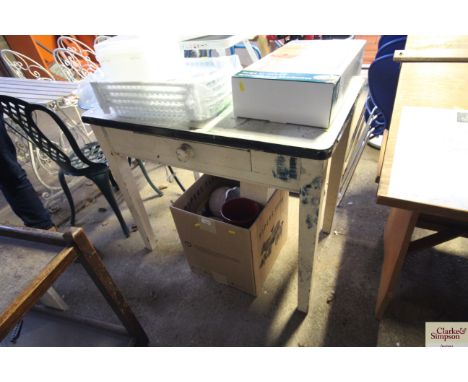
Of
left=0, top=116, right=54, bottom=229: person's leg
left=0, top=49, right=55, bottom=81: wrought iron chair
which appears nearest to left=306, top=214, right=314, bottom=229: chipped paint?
left=0, top=116, right=54, bottom=229: person's leg

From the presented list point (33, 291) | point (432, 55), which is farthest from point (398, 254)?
point (33, 291)

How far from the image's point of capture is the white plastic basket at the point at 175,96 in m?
0.75

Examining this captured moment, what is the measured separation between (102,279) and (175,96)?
0.54m

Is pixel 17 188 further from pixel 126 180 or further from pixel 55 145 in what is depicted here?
pixel 126 180

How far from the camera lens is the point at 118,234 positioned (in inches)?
62.6

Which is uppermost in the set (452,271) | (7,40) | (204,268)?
(7,40)

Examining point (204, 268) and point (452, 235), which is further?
point (204, 268)

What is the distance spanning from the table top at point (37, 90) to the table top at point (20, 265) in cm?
91

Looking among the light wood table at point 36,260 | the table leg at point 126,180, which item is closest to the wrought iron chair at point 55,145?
the table leg at point 126,180

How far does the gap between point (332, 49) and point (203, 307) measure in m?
1.12

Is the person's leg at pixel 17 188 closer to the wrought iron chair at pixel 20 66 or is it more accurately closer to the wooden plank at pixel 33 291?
the wooden plank at pixel 33 291

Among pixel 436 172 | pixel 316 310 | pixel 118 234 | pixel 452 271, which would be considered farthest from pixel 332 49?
pixel 118 234

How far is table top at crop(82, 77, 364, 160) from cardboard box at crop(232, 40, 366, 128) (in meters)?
0.02

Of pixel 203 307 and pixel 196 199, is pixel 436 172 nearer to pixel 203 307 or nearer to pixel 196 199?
pixel 196 199
